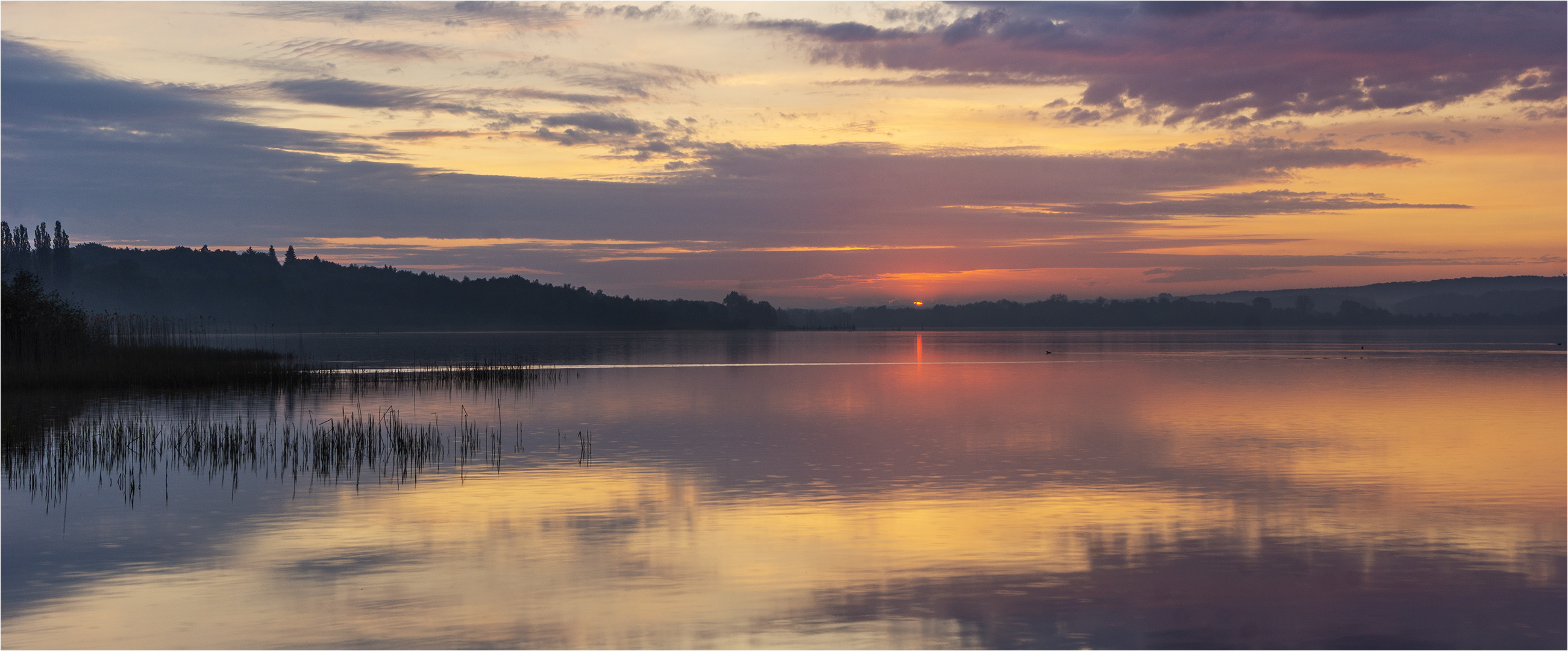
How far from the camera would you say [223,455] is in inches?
979

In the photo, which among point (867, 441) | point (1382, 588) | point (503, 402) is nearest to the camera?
point (1382, 588)

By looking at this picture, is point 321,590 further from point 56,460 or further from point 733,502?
point 56,460

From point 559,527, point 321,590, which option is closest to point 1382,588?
point 559,527

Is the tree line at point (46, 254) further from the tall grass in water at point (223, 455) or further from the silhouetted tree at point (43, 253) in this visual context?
the tall grass in water at point (223, 455)

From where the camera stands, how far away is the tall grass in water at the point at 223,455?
21828mm

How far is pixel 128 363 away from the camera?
47969 millimetres

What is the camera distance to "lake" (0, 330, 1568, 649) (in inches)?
459

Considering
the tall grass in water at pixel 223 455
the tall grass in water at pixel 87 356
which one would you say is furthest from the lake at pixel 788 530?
the tall grass in water at pixel 87 356

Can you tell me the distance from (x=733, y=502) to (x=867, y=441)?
35.8ft

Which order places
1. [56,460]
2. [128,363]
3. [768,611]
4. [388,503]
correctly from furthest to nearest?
[128,363] → [56,460] → [388,503] → [768,611]

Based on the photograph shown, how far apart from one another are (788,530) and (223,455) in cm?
1513

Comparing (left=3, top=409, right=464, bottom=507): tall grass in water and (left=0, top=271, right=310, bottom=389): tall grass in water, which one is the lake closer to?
(left=3, top=409, right=464, bottom=507): tall grass in water

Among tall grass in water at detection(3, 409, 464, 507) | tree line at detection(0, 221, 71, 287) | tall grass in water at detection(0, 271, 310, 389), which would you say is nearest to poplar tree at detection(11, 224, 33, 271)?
tree line at detection(0, 221, 71, 287)

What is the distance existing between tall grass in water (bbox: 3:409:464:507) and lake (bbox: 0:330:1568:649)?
0.45 ft
